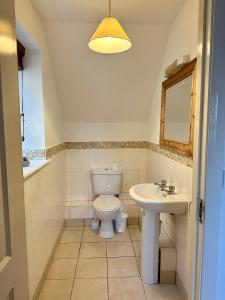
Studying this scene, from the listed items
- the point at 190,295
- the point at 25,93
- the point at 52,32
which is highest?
the point at 52,32

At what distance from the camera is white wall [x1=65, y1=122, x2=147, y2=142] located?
10.5ft

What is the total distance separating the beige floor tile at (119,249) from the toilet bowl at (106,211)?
8.0 inches

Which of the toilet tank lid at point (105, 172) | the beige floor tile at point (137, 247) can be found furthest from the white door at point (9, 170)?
the toilet tank lid at point (105, 172)

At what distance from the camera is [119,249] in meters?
2.52

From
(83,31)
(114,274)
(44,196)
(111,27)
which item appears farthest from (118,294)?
(83,31)

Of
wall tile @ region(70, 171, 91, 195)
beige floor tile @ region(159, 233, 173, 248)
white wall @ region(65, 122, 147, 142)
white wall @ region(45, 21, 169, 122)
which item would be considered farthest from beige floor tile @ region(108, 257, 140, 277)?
white wall @ region(45, 21, 169, 122)

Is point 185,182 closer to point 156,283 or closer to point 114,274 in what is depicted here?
point 156,283

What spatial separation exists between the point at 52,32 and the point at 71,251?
7.47ft

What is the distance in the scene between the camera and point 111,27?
1607 millimetres

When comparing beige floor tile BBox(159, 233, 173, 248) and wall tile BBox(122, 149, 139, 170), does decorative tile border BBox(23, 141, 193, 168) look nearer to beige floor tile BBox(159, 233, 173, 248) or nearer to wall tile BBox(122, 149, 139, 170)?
wall tile BBox(122, 149, 139, 170)

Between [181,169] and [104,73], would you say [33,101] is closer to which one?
[104,73]

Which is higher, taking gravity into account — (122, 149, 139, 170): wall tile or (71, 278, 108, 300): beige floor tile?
(122, 149, 139, 170): wall tile

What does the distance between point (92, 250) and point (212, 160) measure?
2.10 m

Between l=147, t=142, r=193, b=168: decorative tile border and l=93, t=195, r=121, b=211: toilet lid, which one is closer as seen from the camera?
l=147, t=142, r=193, b=168: decorative tile border
